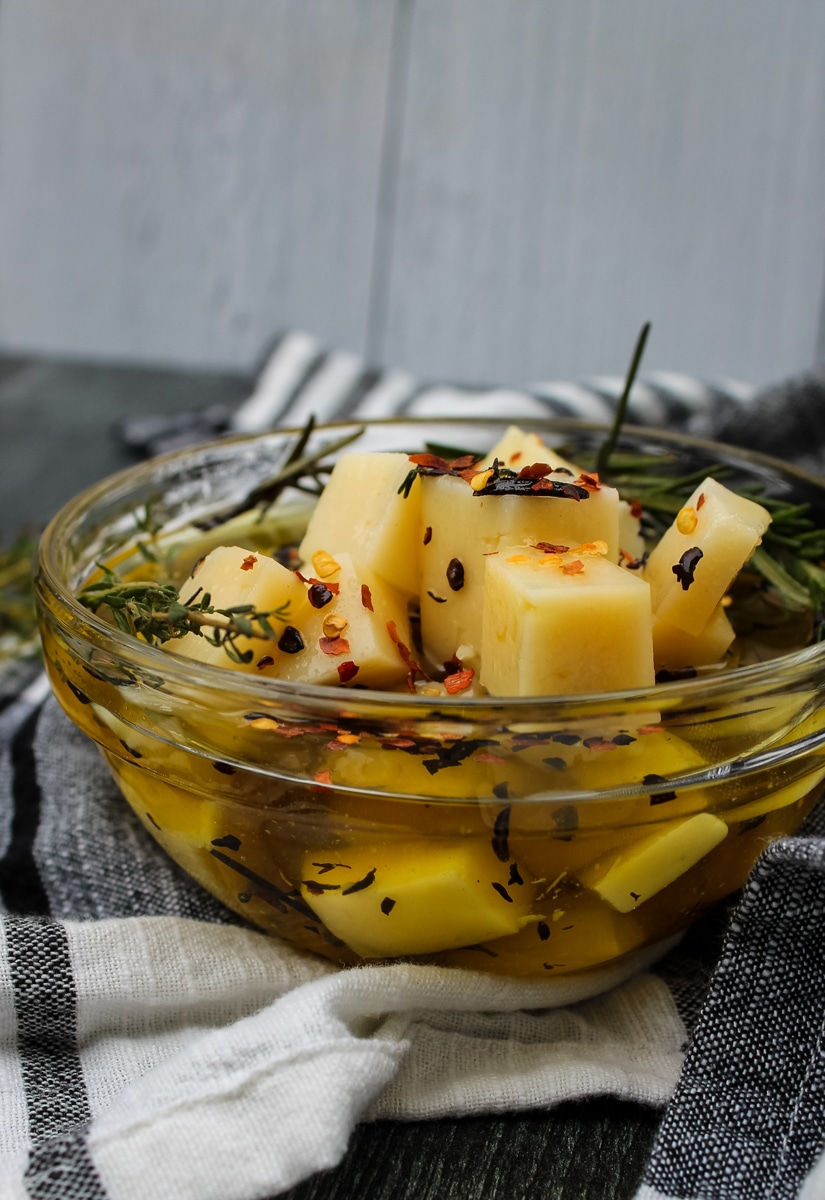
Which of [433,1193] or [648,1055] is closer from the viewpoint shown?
[433,1193]

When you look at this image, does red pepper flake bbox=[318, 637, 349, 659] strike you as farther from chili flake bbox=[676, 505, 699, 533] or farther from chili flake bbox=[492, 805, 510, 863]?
chili flake bbox=[676, 505, 699, 533]

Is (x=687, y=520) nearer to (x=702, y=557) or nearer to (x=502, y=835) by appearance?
(x=702, y=557)

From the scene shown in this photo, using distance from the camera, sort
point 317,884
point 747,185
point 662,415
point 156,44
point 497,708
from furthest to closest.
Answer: point 156,44
point 747,185
point 662,415
point 317,884
point 497,708

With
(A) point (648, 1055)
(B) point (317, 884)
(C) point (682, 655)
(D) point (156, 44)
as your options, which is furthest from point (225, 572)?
(D) point (156, 44)

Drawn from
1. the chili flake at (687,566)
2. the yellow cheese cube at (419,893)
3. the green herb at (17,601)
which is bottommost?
the green herb at (17,601)

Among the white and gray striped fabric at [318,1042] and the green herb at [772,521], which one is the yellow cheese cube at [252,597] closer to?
the white and gray striped fabric at [318,1042]

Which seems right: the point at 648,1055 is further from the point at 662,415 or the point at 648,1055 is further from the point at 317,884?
the point at 662,415

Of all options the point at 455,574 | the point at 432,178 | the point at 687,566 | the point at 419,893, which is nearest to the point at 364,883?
the point at 419,893

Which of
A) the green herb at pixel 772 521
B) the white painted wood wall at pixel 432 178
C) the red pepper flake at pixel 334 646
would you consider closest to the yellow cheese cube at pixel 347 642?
the red pepper flake at pixel 334 646
